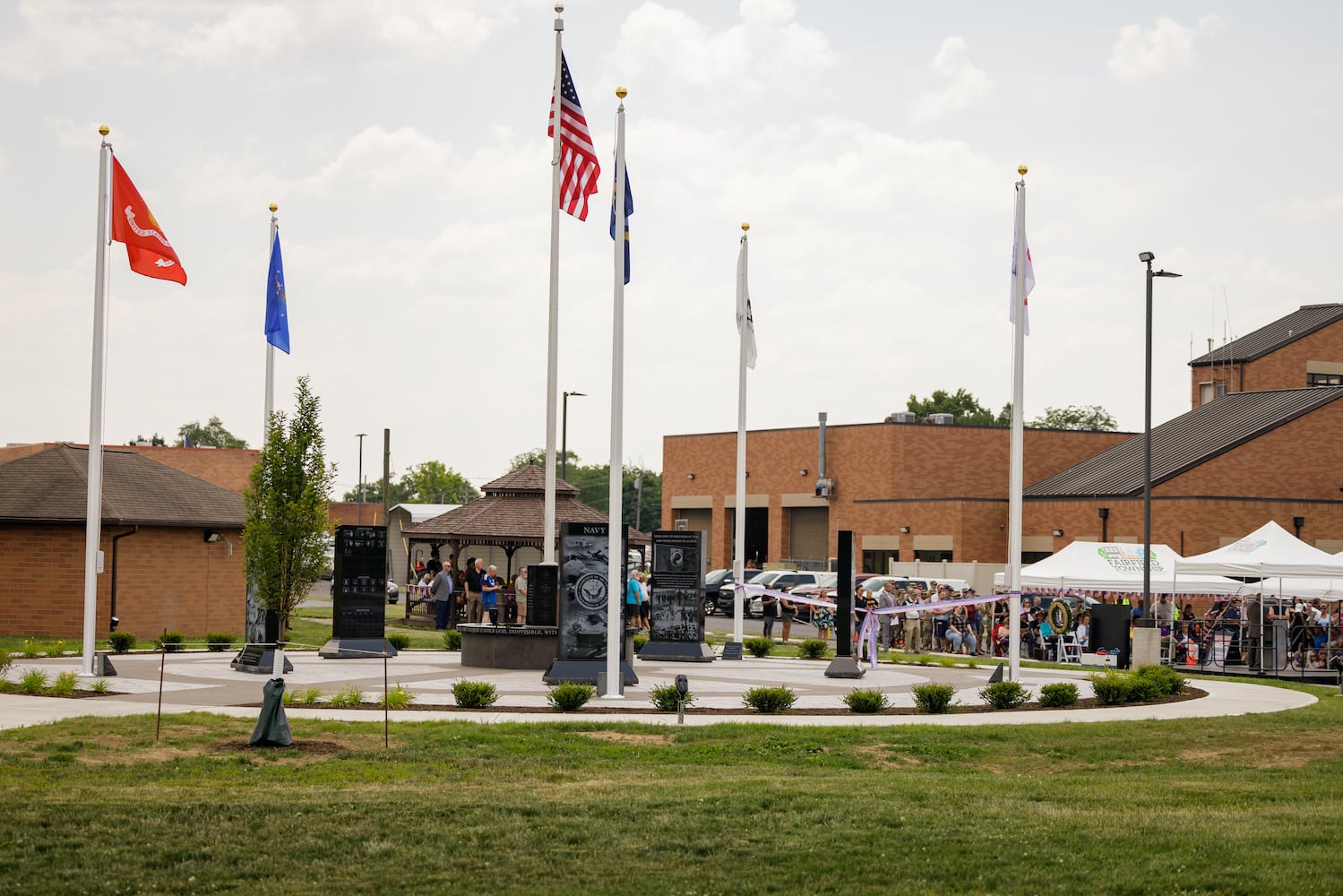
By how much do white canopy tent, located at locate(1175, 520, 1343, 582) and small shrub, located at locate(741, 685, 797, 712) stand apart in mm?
16680

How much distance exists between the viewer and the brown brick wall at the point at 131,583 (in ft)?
104

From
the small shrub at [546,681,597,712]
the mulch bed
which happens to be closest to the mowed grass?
the small shrub at [546,681,597,712]

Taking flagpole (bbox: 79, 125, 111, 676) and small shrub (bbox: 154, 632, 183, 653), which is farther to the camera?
small shrub (bbox: 154, 632, 183, 653)

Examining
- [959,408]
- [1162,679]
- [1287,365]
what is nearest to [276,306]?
[1162,679]

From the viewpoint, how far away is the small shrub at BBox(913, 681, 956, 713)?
1902 cm

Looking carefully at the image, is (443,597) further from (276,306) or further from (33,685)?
(33,685)

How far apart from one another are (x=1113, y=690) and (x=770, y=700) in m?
5.50

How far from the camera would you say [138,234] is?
871 inches

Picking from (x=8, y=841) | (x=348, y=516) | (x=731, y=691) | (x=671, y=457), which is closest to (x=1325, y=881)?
(x=8, y=841)

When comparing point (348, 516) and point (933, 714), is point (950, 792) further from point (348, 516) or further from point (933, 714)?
point (348, 516)

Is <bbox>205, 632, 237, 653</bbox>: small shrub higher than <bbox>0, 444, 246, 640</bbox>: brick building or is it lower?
lower

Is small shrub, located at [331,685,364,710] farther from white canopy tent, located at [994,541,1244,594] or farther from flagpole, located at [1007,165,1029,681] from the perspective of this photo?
white canopy tent, located at [994,541,1244,594]

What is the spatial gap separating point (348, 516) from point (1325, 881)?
296 ft

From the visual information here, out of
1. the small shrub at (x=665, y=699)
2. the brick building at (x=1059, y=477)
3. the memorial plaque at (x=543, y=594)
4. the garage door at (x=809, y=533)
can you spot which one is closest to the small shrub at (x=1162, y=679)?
the small shrub at (x=665, y=699)
